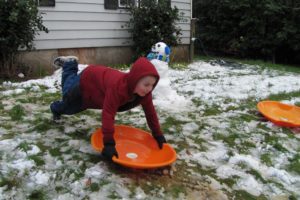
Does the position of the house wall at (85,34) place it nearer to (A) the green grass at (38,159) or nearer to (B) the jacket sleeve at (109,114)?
(A) the green grass at (38,159)

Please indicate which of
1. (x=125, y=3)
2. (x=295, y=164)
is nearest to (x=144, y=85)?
(x=295, y=164)

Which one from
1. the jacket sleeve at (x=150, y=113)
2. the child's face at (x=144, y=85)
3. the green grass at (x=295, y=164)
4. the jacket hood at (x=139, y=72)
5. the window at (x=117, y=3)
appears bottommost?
the green grass at (x=295, y=164)

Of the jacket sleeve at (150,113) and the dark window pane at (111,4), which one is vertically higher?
the dark window pane at (111,4)

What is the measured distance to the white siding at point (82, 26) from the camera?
22.8ft

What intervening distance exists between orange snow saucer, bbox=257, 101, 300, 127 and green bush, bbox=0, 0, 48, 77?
12.2 feet

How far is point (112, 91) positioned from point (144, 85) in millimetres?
264

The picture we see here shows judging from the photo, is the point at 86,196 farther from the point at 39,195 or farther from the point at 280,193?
the point at 280,193

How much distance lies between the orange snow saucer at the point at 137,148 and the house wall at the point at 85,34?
3.84m

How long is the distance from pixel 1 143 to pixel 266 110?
10.7 ft

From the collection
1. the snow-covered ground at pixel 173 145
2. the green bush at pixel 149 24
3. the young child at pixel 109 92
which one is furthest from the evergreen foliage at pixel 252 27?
the young child at pixel 109 92

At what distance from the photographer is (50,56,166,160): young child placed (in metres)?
2.89

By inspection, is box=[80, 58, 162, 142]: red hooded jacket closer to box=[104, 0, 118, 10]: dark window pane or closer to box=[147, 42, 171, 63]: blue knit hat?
box=[147, 42, 171, 63]: blue knit hat

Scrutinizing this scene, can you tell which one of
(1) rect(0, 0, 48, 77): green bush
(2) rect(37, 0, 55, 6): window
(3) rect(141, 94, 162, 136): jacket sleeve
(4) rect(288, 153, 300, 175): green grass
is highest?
(2) rect(37, 0, 55, 6): window


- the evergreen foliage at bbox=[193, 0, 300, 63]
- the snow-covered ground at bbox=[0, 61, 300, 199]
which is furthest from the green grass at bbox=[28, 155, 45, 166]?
the evergreen foliage at bbox=[193, 0, 300, 63]
